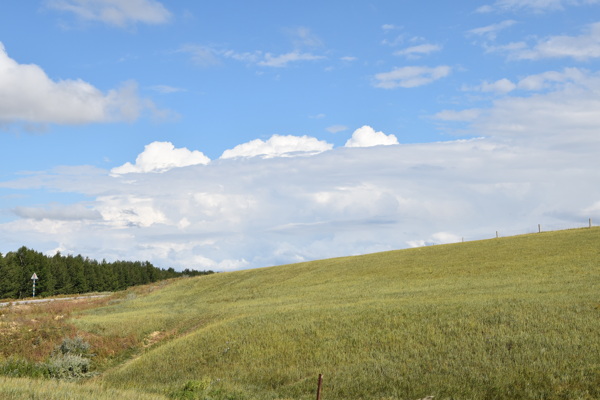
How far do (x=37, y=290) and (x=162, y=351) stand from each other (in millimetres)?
91124

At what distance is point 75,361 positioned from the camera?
1107 inches

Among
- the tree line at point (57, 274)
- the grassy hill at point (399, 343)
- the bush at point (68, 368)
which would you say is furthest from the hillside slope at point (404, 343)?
the tree line at point (57, 274)

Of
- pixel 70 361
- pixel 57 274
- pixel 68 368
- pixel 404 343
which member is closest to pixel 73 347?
pixel 70 361

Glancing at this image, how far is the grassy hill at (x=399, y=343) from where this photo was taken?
1839 centimetres

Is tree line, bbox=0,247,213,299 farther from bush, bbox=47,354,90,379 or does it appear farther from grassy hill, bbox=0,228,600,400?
bush, bbox=47,354,90,379

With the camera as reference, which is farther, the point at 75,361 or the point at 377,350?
the point at 75,361

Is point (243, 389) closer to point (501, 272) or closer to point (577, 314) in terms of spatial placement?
point (577, 314)

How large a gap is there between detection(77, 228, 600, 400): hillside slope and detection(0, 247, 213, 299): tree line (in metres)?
67.6

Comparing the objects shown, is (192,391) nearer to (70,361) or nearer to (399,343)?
(399,343)

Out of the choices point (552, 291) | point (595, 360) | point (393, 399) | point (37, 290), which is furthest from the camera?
point (37, 290)

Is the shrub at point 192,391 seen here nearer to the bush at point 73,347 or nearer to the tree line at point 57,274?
the bush at point 73,347

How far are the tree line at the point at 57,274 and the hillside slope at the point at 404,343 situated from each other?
67596 mm

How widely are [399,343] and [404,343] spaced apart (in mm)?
267

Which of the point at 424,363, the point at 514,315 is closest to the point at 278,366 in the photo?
the point at 424,363
